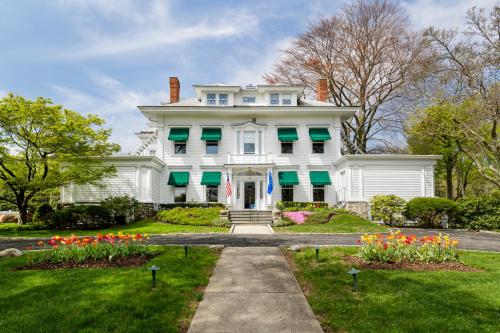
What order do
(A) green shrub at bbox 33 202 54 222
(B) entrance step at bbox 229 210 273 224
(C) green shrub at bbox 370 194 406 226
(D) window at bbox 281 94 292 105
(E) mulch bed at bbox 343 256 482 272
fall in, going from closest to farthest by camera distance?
(E) mulch bed at bbox 343 256 482 272 → (A) green shrub at bbox 33 202 54 222 → (B) entrance step at bbox 229 210 273 224 → (C) green shrub at bbox 370 194 406 226 → (D) window at bbox 281 94 292 105

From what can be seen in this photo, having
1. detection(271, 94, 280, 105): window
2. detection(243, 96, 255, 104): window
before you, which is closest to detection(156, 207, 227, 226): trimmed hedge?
detection(243, 96, 255, 104): window

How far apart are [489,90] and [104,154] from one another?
26396 millimetres

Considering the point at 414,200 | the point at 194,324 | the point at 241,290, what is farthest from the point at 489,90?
the point at 194,324

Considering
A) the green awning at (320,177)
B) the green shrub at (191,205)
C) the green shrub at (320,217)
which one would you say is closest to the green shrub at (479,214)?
the green shrub at (320,217)

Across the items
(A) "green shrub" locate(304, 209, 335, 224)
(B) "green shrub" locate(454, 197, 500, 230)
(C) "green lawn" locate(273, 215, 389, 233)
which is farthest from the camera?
(A) "green shrub" locate(304, 209, 335, 224)

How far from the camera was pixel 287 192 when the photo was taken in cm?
2719

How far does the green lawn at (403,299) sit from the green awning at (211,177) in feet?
59.7

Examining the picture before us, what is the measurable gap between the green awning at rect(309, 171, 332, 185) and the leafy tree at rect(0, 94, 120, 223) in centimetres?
1538

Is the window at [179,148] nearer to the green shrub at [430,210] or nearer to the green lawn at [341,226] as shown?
the green lawn at [341,226]

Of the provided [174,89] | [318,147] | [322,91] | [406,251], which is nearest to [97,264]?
[406,251]

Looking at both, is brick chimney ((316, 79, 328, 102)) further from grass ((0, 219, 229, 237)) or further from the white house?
grass ((0, 219, 229, 237))

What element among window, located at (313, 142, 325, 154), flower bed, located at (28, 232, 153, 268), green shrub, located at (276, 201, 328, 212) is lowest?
flower bed, located at (28, 232, 153, 268)

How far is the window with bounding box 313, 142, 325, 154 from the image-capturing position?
2772 cm

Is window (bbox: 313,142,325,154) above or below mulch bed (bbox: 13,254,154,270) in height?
above
